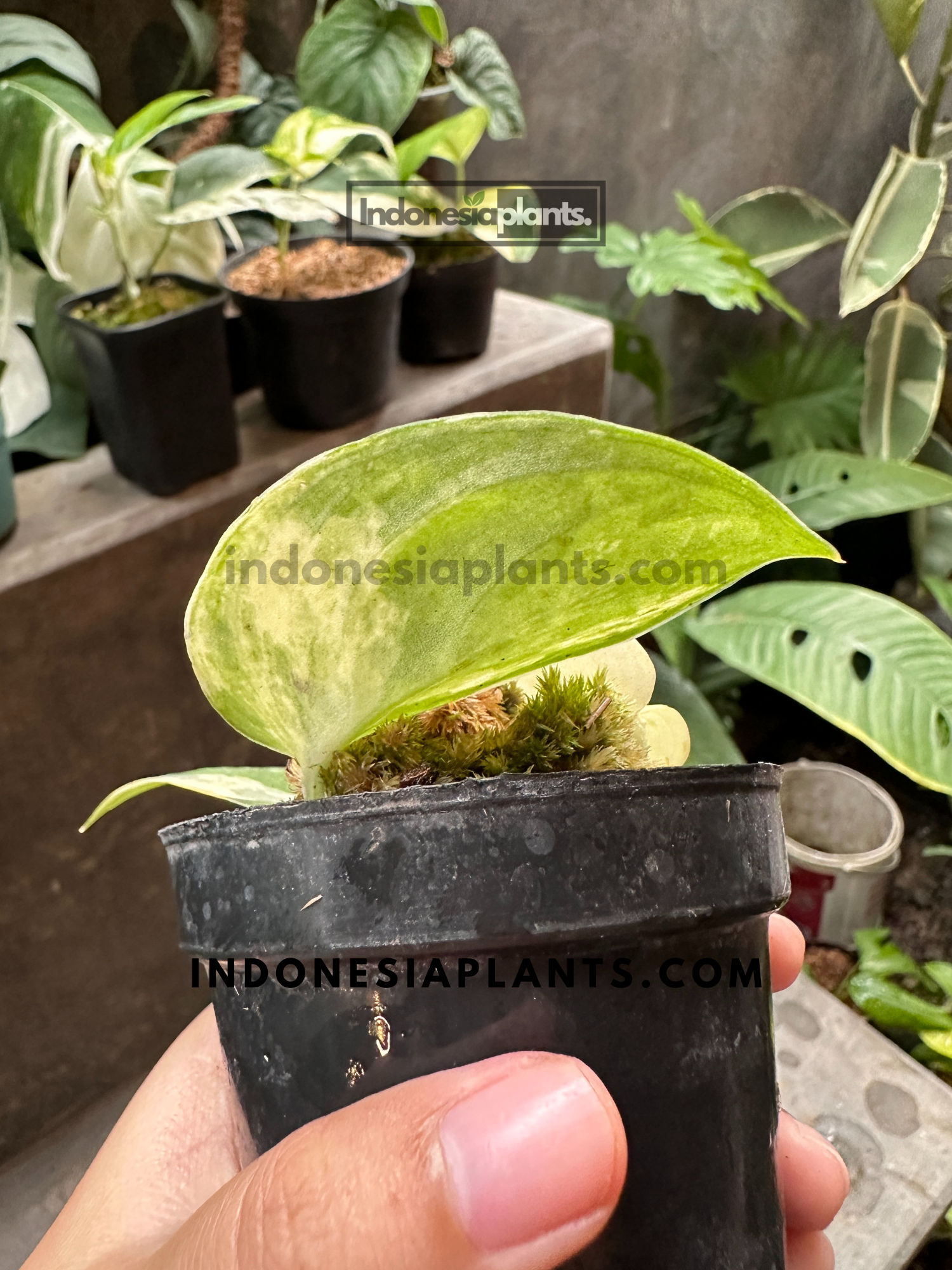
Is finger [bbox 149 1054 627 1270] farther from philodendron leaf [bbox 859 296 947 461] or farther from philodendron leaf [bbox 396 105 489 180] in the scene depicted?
philodendron leaf [bbox 859 296 947 461]

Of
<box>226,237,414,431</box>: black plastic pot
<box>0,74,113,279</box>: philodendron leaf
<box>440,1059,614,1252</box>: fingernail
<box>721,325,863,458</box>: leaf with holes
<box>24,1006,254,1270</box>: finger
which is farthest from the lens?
<box>721,325,863,458</box>: leaf with holes

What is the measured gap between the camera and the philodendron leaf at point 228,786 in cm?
36

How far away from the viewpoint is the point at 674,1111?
313 mm

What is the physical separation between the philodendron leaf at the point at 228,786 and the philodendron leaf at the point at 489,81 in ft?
3.31

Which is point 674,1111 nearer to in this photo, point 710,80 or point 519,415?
point 519,415

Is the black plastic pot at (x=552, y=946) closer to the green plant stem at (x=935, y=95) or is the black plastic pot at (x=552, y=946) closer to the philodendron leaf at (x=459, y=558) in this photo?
the philodendron leaf at (x=459, y=558)

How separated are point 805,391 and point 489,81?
88 cm

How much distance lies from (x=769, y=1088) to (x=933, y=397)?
1.42 metres

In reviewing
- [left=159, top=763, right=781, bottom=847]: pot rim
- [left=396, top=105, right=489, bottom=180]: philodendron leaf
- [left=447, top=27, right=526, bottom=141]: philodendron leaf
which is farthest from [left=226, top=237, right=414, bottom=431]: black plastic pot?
[left=159, top=763, right=781, bottom=847]: pot rim

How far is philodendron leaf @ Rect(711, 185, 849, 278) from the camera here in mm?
1534

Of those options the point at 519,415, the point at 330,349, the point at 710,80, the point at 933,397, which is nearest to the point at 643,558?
the point at 519,415

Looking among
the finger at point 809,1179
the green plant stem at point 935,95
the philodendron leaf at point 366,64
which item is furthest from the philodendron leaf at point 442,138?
the finger at point 809,1179

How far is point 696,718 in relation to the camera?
3.55 ft

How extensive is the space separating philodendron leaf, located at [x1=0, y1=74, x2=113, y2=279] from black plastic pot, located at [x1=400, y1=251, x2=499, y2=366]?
37 cm
